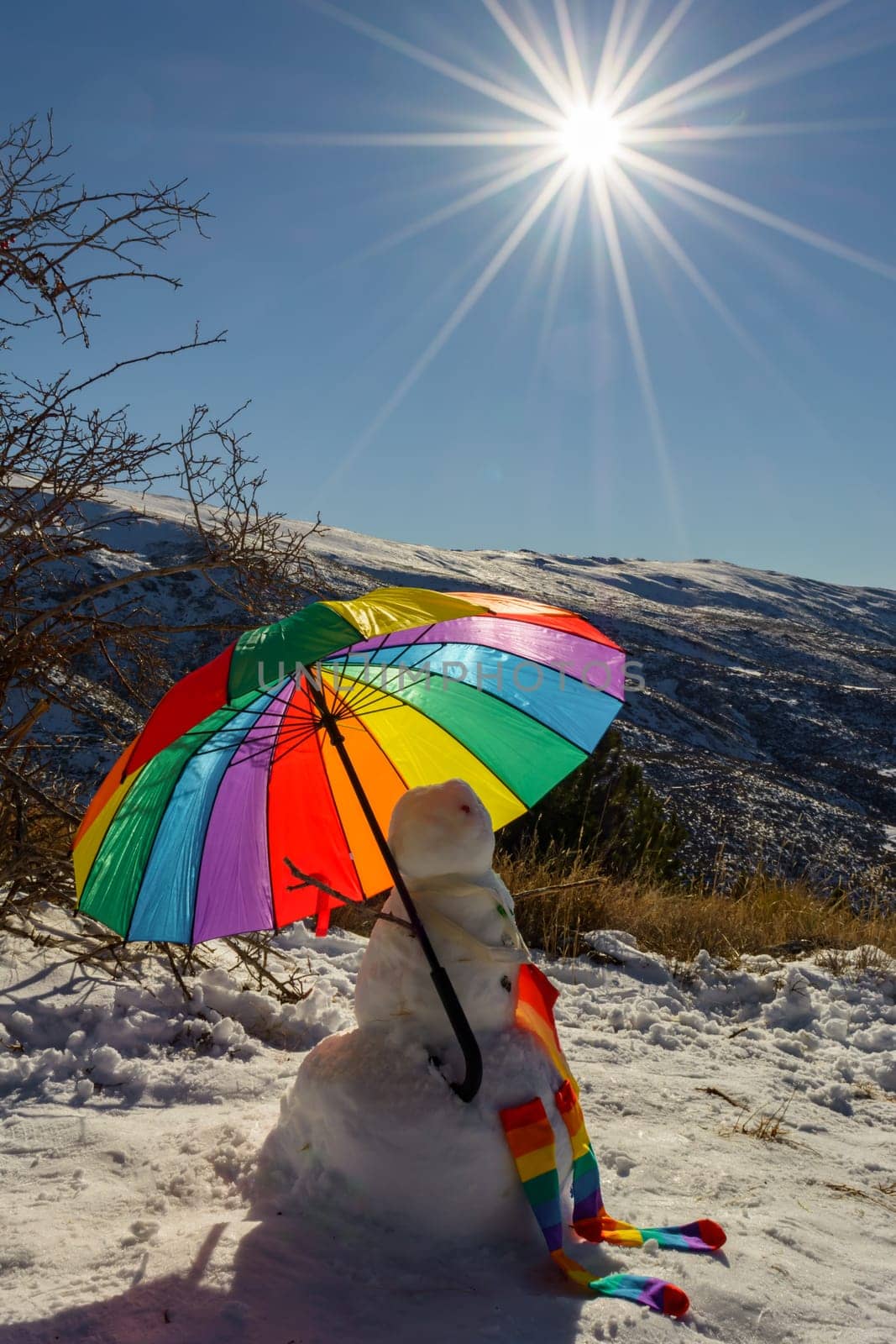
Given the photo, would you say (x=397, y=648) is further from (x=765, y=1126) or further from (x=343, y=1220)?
(x=765, y=1126)

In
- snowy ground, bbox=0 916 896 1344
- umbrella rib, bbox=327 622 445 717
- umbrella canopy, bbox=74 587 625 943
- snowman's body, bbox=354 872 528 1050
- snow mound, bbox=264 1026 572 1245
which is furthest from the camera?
umbrella rib, bbox=327 622 445 717

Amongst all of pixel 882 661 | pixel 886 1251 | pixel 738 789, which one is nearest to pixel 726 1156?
pixel 886 1251

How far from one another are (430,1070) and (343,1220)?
1.35 ft

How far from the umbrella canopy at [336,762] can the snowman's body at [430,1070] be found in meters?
0.22

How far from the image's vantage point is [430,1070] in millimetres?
1941

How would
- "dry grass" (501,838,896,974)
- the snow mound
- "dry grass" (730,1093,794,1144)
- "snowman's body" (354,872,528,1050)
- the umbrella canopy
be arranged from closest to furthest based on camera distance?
the snow mound, "snowman's body" (354,872,528,1050), the umbrella canopy, "dry grass" (730,1093,794,1144), "dry grass" (501,838,896,974)

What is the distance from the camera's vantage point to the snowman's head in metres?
2.02

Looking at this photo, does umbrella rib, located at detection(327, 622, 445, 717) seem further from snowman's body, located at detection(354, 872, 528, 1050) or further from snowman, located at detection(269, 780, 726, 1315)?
snowman's body, located at detection(354, 872, 528, 1050)

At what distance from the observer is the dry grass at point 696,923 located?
5070mm

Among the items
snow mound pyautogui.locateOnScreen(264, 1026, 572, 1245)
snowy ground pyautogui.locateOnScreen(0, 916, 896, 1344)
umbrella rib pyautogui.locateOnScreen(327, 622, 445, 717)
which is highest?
Result: umbrella rib pyautogui.locateOnScreen(327, 622, 445, 717)

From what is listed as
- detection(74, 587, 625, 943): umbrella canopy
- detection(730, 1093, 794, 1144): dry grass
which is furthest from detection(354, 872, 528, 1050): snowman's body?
detection(730, 1093, 794, 1144): dry grass

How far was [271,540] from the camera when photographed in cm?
428

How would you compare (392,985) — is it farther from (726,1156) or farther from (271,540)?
(271,540)

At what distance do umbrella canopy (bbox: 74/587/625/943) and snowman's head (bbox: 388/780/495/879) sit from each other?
0.38ft
